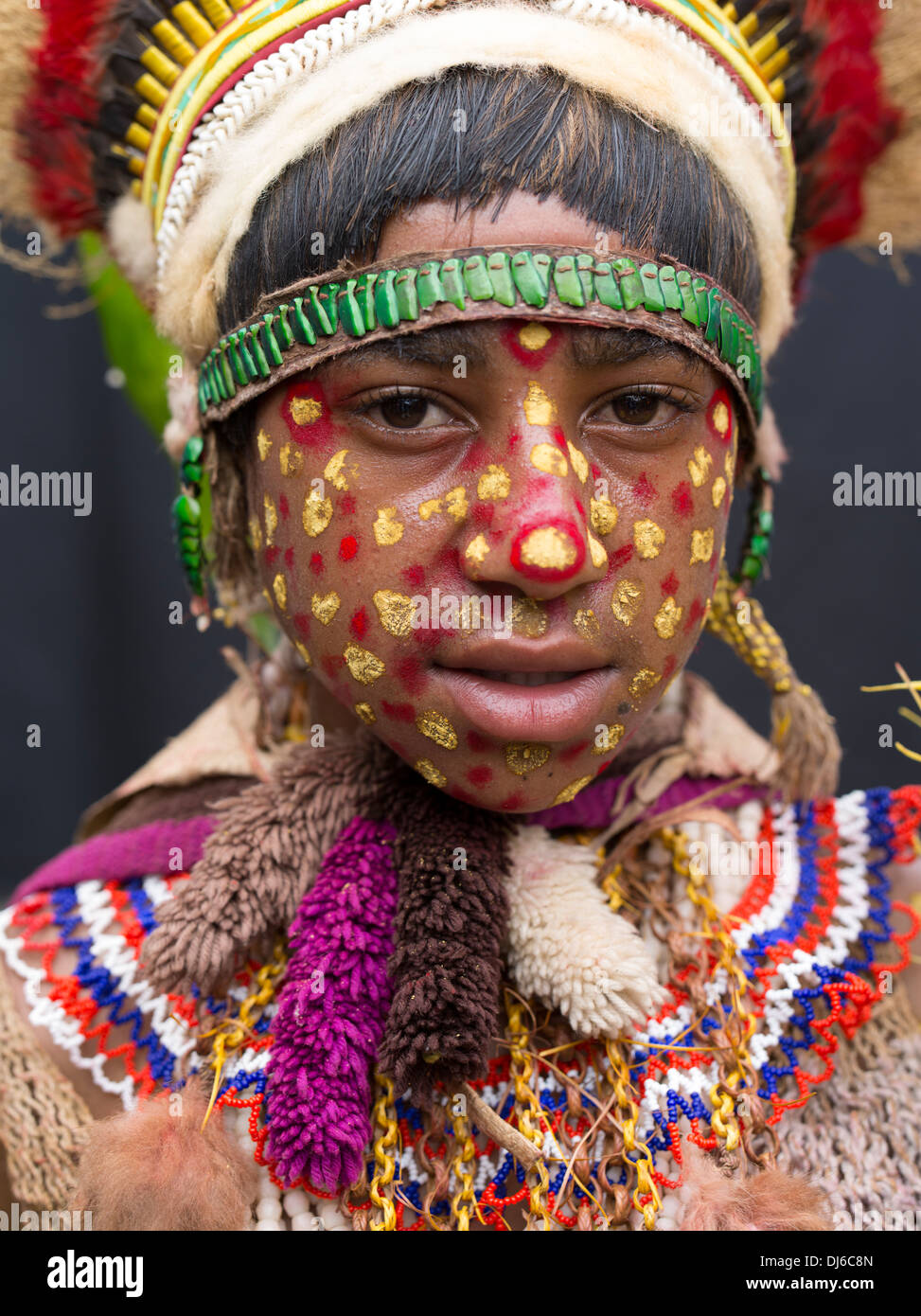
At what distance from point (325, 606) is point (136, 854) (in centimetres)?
54

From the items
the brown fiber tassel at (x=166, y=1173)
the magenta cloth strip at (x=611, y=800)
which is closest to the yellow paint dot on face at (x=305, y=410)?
the magenta cloth strip at (x=611, y=800)

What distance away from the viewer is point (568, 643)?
3.85 feet

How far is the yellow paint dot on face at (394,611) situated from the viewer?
119 centimetres

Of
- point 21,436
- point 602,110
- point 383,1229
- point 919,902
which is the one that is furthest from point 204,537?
point 21,436

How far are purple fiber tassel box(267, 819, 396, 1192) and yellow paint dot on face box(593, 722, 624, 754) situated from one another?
0.29 m

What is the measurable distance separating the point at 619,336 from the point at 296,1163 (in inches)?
36.1

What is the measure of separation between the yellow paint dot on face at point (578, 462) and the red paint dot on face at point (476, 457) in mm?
84

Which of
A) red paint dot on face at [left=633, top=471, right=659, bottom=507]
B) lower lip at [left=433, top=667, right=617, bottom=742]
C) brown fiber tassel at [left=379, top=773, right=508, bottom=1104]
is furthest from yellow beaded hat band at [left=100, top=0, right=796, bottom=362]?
brown fiber tassel at [left=379, top=773, right=508, bottom=1104]

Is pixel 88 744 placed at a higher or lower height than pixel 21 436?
lower

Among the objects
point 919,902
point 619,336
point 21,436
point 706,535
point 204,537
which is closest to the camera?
point 619,336

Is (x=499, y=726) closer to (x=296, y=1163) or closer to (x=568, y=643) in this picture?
(x=568, y=643)

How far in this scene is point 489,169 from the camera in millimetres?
1148

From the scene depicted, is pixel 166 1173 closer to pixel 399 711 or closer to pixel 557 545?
pixel 399 711

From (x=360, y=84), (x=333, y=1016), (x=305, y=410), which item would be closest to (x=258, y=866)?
(x=333, y=1016)
